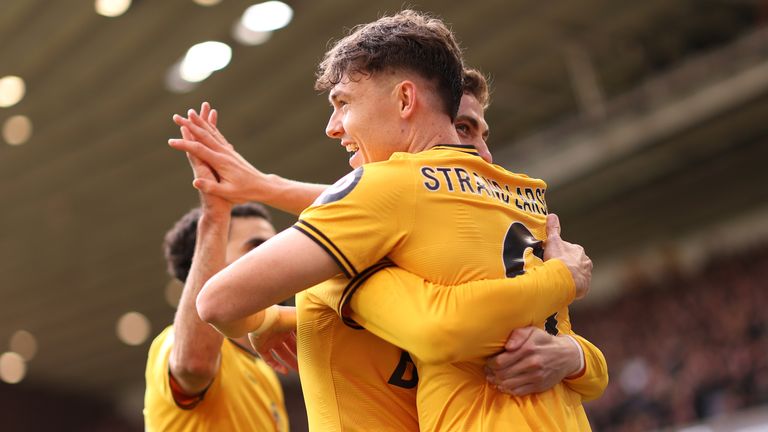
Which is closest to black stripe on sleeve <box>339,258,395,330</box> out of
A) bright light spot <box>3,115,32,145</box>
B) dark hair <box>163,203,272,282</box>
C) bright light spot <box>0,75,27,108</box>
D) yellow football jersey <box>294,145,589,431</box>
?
yellow football jersey <box>294,145,589,431</box>

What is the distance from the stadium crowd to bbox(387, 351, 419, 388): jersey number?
33.5 feet

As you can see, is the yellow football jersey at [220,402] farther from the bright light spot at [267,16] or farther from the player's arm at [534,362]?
Answer: the bright light spot at [267,16]

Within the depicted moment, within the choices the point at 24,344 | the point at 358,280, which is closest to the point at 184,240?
the point at 358,280

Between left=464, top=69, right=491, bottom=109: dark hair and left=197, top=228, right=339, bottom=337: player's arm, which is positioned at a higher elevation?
left=464, top=69, right=491, bottom=109: dark hair

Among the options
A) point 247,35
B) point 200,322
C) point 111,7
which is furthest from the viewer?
point 247,35

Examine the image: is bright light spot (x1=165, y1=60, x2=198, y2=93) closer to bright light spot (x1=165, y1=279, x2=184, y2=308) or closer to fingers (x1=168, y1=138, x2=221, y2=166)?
bright light spot (x1=165, y1=279, x2=184, y2=308)

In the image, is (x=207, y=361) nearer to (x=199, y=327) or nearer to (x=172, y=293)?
(x=199, y=327)

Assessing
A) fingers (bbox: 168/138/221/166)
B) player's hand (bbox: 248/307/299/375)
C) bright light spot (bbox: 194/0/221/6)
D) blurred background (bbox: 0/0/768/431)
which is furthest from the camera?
blurred background (bbox: 0/0/768/431)

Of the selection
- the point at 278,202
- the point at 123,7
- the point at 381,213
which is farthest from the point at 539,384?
the point at 123,7

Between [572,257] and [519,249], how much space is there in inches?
6.4

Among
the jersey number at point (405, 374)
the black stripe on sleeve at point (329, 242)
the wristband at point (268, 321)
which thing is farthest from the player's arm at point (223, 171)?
the jersey number at point (405, 374)

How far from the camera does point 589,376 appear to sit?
2.41m

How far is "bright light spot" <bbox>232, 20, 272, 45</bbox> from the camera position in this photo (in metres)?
12.4

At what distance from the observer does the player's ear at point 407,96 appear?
231cm
